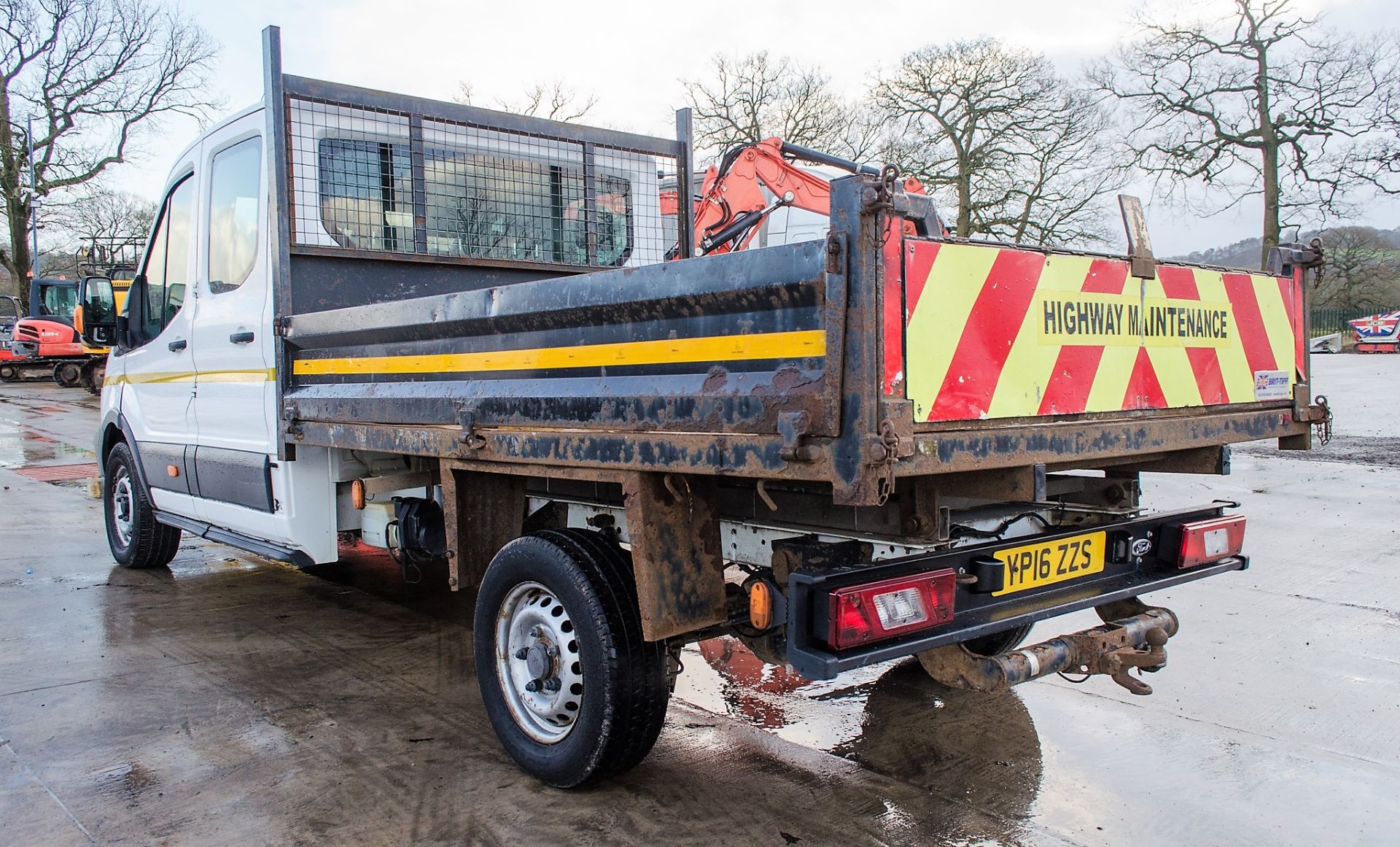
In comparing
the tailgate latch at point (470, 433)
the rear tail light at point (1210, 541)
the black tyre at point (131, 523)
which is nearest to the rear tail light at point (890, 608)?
the rear tail light at point (1210, 541)

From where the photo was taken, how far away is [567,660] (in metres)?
3.33

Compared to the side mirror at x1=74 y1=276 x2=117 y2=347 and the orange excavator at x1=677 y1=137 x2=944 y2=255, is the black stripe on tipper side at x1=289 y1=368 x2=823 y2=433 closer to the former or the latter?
the side mirror at x1=74 y1=276 x2=117 y2=347

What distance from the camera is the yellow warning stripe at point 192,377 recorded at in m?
4.64

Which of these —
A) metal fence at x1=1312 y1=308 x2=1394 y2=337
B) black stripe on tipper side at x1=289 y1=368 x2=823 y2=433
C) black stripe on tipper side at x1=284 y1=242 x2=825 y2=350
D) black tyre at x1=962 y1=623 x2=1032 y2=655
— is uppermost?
metal fence at x1=1312 y1=308 x2=1394 y2=337

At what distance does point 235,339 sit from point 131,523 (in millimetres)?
2665

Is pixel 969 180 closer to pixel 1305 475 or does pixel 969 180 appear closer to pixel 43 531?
pixel 1305 475

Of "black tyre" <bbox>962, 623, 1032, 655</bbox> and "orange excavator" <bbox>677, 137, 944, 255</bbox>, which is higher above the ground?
"orange excavator" <bbox>677, 137, 944, 255</bbox>

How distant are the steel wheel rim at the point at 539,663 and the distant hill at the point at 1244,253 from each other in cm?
237

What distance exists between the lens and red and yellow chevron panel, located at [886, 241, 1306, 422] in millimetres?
2539

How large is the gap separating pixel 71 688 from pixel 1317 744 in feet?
16.8

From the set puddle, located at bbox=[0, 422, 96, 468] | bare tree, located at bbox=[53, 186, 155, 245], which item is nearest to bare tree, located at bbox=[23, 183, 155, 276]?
bare tree, located at bbox=[53, 186, 155, 245]

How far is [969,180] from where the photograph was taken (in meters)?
25.3

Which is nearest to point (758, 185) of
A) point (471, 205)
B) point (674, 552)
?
point (471, 205)

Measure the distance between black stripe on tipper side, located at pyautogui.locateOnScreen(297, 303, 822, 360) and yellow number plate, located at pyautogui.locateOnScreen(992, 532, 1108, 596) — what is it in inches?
39.6
